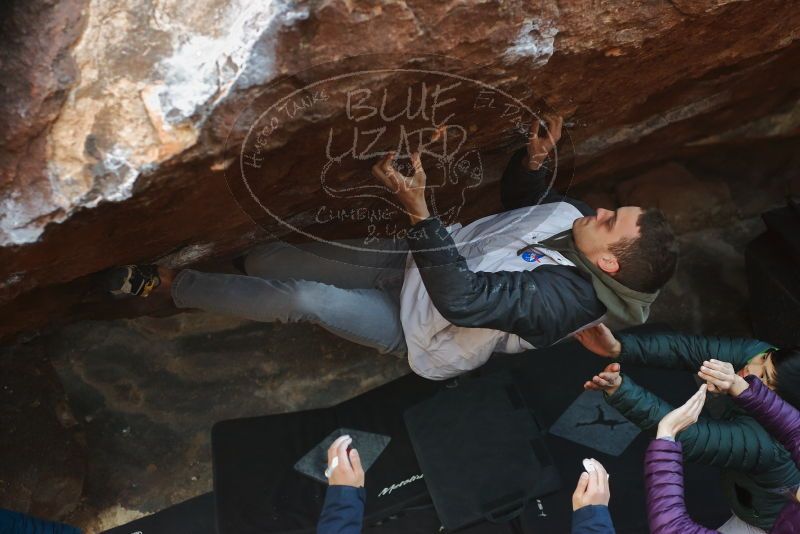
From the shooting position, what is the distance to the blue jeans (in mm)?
2119

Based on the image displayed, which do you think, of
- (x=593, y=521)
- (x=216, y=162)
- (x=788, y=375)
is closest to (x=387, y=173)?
(x=216, y=162)

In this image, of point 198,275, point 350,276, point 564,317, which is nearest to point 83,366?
point 198,275

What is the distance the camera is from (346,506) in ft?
6.67

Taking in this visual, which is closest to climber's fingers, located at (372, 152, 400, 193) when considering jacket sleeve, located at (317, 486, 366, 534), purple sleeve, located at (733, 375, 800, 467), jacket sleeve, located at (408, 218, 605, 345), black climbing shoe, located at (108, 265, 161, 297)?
jacket sleeve, located at (408, 218, 605, 345)

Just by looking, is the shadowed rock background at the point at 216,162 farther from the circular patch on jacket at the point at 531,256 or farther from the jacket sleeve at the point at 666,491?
the jacket sleeve at the point at 666,491

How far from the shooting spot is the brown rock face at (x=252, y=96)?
4.82ft

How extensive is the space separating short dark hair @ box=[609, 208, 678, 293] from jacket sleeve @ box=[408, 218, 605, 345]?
0.11 meters

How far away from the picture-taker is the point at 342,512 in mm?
2023

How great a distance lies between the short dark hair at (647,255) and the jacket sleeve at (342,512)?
3.10 feet

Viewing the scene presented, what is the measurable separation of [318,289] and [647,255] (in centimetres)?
92

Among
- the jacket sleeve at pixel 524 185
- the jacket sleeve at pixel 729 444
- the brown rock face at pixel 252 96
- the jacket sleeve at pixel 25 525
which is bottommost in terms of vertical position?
the jacket sleeve at pixel 25 525

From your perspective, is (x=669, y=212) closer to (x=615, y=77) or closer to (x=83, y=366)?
(x=615, y=77)

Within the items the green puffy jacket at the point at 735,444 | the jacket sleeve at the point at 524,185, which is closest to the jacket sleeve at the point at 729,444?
the green puffy jacket at the point at 735,444

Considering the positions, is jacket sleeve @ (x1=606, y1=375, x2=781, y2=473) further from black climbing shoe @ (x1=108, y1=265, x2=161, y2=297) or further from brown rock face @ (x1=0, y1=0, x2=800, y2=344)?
black climbing shoe @ (x1=108, y1=265, x2=161, y2=297)
